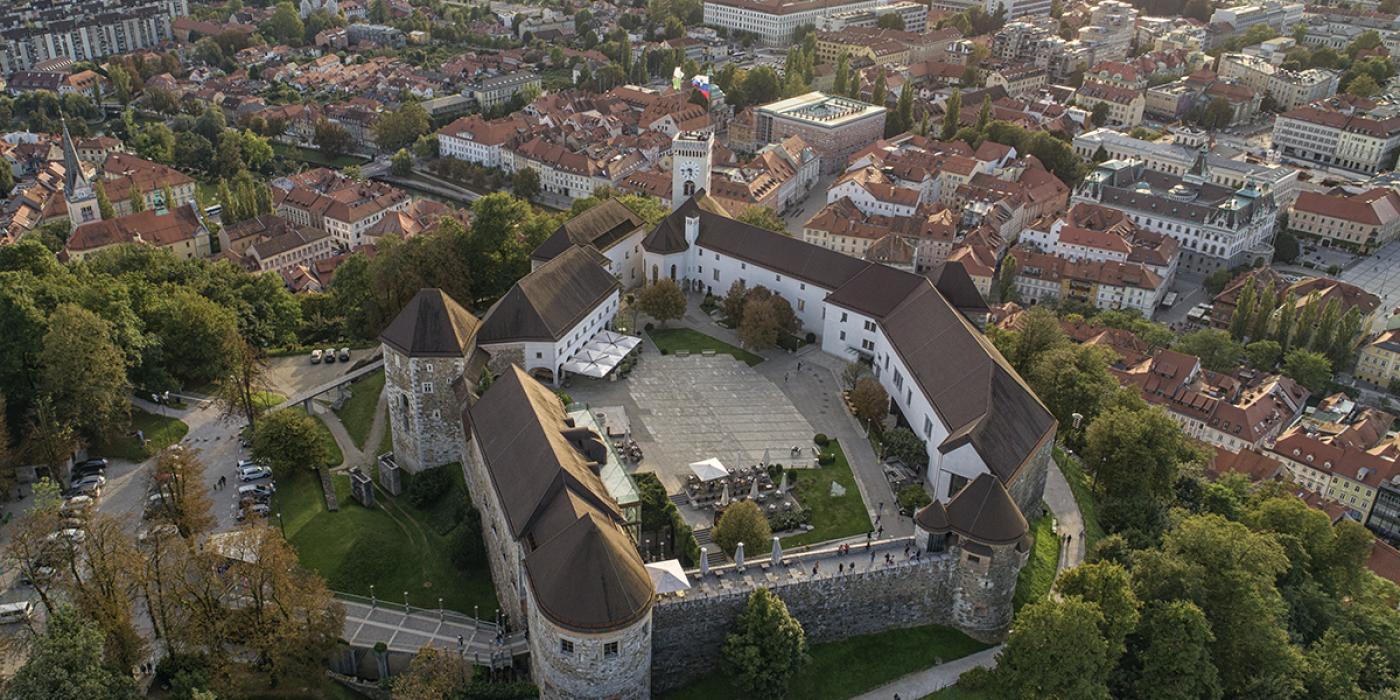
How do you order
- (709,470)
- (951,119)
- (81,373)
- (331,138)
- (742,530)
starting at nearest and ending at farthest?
(742,530) → (709,470) → (81,373) → (951,119) → (331,138)

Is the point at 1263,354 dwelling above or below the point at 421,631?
below

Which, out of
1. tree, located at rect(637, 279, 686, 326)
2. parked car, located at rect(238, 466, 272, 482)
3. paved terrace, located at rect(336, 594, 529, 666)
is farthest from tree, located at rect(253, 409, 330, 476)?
tree, located at rect(637, 279, 686, 326)

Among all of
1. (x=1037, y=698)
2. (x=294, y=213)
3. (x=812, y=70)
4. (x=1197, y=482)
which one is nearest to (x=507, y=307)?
(x=1037, y=698)

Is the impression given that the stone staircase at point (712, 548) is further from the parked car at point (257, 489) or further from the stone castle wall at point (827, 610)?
the parked car at point (257, 489)

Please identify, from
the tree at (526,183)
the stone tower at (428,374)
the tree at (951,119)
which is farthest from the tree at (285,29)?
the stone tower at (428,374)

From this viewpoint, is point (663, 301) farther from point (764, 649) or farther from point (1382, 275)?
point (1382, 275)

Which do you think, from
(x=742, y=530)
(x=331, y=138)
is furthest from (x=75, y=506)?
(x=331, y=138)

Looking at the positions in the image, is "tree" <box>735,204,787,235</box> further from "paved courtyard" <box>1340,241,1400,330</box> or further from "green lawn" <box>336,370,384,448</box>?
"paved courtyard" <box>1340,241,1400,330</box>
